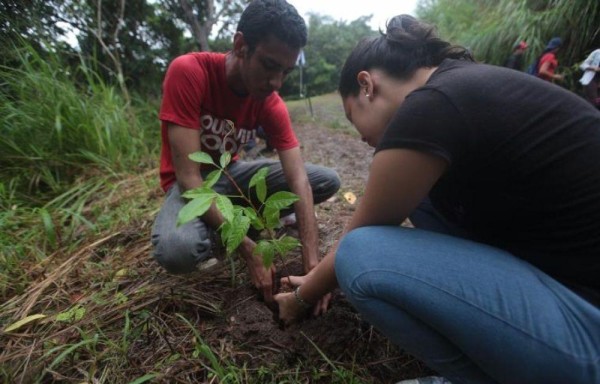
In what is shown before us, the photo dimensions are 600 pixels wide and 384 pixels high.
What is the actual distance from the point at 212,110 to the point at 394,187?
113cm

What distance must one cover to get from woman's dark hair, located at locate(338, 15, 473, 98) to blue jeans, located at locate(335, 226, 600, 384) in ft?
1.49

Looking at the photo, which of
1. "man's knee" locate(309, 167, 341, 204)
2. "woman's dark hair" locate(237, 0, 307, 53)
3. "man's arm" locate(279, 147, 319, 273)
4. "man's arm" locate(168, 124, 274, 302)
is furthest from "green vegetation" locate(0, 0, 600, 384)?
"woman's dark hair" locate(237, 0, 307, 53)

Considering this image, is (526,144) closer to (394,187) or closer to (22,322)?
(394,187)

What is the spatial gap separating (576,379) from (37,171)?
312cm

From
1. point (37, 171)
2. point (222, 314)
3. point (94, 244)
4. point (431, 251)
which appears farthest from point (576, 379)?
point (37, 171)

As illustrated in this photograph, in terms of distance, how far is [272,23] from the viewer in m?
1.38

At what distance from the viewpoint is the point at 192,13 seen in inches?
246

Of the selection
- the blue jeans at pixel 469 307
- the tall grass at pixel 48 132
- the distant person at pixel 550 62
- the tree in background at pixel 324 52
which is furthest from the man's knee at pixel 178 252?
the tree in background at pixel 324 52

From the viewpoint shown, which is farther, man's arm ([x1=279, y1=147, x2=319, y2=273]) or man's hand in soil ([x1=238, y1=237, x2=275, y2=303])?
man's arm ([x1=279, y1=147, x2=319, y2=273])

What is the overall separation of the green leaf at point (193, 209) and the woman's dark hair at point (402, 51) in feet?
1.82

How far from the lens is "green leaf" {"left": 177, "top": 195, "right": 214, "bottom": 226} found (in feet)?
2.43

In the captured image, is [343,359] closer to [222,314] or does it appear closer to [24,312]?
[222,314]

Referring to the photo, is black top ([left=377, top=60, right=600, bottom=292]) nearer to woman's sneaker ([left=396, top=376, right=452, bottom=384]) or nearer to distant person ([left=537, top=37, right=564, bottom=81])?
woman's sneaker ([left=396, top=376, right=452, bottom=384])

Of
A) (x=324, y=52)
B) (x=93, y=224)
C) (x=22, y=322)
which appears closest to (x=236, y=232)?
(x=22, y=322)
